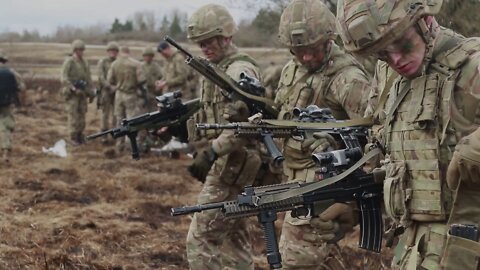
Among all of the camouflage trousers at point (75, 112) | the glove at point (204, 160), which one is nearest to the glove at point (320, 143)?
the glove at point (204, 160)

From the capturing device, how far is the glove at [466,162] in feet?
8.70

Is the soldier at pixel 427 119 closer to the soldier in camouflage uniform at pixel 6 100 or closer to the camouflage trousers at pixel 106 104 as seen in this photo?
the soldier in camouflage uniform at pixel 6 100

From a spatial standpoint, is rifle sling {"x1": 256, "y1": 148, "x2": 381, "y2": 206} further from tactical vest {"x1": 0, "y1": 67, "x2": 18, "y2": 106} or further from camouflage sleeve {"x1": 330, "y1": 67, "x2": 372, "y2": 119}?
tactical vest {"x1": 0, "y1": 67, "x2": 18, "y2": 106}

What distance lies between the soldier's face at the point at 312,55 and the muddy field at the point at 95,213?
204cm

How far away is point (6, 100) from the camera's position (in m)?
12.1

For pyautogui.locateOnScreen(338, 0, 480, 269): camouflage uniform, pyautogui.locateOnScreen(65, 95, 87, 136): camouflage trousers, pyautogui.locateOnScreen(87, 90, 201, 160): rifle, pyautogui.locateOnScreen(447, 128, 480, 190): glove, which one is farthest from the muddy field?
pyautogui.locateOnScreen(447, 128, 480, 190): glove

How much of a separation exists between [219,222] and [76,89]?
1019 centimetres

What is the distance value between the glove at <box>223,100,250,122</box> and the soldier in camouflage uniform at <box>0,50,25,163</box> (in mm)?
7904

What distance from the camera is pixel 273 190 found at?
11.3 ft

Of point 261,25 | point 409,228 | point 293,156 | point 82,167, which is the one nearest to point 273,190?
point 409,228

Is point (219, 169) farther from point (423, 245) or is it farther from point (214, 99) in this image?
point (423, 245)

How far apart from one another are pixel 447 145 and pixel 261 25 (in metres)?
13.6

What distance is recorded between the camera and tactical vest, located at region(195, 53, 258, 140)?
5336mm

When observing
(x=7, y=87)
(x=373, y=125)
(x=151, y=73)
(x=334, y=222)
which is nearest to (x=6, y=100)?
(x=7, y=87)
